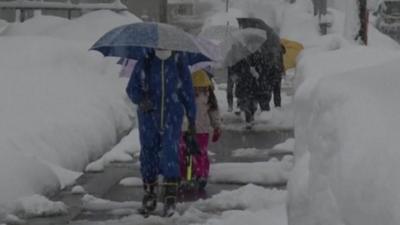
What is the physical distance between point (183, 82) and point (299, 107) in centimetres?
114

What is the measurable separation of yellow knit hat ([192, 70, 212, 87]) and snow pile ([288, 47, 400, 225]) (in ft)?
8.87

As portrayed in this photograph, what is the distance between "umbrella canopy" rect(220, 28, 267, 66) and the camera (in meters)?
15.2

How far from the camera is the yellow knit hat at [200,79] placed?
9.86 m

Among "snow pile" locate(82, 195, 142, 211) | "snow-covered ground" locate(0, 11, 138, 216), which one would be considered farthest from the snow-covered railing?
"snow pile" locate(82, 195, 142, 211)

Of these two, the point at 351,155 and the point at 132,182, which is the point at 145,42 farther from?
the point at 351,155

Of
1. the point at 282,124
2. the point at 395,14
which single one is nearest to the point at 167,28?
the point at 282,124

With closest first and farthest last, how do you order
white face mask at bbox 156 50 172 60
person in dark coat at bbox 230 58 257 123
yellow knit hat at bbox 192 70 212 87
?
white face mask at bbox 156 50 172 60 → yellow knit hat at bbox 192 70 212 87 → person in dark coat at bbox 230 58 257 123

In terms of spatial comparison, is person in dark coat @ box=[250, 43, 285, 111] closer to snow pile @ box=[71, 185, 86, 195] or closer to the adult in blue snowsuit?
snow pile @ box=[71, 185, 86, 195]

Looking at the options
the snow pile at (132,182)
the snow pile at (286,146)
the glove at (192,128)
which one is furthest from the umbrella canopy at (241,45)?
the glove at (192,128)

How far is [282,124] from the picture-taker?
51.8 feet

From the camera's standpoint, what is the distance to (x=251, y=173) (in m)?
10.5

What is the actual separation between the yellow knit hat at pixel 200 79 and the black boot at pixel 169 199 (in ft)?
5.43

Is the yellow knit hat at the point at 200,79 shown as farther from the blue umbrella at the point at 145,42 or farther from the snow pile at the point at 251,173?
the snow pile at the point at 251,173

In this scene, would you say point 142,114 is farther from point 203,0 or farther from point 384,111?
point 203,0
